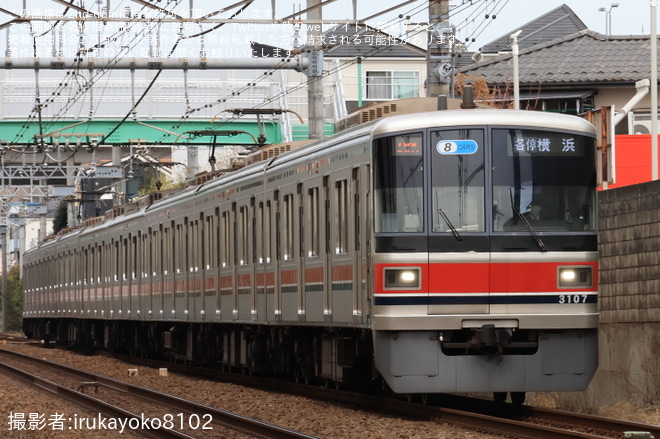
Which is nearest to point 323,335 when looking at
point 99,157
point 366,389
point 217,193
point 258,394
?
point 366,389

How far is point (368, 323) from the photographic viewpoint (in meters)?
13.2

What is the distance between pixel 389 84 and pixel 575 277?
49.0 meters

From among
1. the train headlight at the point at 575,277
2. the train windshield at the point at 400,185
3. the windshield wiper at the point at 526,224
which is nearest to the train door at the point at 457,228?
the train windshield at the point at 400,185

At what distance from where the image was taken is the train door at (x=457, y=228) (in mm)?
12656

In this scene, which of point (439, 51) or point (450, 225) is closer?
point (450, 225)

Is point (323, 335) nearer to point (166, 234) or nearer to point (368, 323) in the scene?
point (368, 323)

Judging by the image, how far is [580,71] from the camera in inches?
1316

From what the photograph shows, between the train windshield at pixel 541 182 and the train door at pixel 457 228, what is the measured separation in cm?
17

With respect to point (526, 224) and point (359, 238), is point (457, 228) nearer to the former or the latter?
point (526, 224)

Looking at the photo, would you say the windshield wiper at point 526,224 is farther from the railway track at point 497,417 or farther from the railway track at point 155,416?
the railway track at point 155,416

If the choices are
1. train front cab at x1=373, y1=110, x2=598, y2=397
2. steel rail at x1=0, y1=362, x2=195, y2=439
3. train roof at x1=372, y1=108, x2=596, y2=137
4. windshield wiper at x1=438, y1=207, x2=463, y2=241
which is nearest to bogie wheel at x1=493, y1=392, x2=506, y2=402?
train front cab at x1=373, y1=110, x2=598, y2=397

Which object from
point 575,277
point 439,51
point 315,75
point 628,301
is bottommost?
point 628,301

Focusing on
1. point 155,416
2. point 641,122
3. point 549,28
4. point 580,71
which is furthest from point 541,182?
point 549,28

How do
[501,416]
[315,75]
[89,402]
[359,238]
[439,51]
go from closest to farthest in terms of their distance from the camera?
[501,416]
[359,238]
[89,402]
[439,51]
[315,75]
